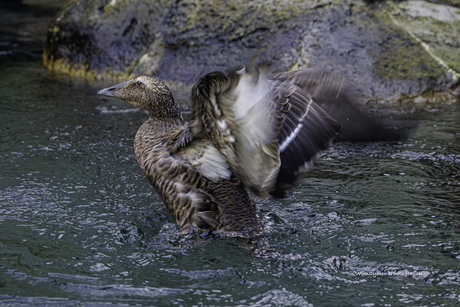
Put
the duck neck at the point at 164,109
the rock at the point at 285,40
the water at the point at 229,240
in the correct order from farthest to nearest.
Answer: the rock at the point at 285,40, the duck neck at the point at 164,109, the water at the point at 229,240

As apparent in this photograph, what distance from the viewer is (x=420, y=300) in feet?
11.1

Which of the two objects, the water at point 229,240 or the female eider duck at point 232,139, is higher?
the female eider duck at point 232,139

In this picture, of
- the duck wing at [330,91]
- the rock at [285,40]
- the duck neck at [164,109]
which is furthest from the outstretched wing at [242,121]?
the rock at [285,40]

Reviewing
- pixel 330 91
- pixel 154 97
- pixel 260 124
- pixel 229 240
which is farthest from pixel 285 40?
pixel 260 124

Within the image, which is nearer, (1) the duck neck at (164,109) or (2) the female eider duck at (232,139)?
(2) the female eider duck at (232,139)

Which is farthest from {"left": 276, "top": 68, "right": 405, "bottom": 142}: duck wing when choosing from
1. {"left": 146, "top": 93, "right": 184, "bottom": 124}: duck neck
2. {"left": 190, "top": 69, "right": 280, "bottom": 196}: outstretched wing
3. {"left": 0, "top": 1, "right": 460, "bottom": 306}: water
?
{"left": 146, "top": 93, "right": 184, "bottom": 124}: duck neck

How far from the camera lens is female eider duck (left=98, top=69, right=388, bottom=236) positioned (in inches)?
140

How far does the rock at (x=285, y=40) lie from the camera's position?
7.55 meters

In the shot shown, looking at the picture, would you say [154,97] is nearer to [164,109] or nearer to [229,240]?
[164,109]

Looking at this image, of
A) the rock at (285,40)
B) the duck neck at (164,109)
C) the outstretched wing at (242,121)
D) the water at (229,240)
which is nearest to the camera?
the outstretched wing at (242,121)

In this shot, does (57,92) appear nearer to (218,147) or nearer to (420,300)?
(218,147)

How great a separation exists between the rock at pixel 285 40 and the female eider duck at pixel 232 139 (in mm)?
3209

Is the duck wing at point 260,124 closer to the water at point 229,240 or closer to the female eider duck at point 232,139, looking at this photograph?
the female eider duck at point 232,139

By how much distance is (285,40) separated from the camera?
779 centimetres
